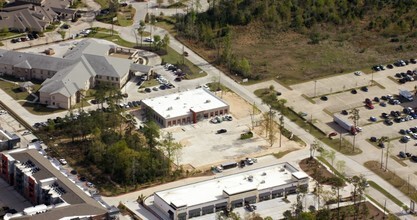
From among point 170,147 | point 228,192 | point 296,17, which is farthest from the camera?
point 296,17

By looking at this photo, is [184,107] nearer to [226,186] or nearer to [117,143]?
[117,143]

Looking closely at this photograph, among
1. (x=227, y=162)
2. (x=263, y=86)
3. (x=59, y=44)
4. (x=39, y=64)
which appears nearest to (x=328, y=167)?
(x=227, y=162)

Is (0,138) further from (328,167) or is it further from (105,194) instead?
(328,167)

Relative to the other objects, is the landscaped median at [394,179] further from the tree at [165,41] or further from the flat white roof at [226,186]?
the tree at [165,41]

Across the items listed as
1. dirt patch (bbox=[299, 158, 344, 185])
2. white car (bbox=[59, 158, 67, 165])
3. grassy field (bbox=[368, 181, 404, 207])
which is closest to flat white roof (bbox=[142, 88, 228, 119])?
white car (bbox=[59, 158, 67, 165])

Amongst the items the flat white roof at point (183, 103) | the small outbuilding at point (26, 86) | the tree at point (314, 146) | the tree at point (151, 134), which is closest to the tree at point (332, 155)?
the tree at point (314, 146)

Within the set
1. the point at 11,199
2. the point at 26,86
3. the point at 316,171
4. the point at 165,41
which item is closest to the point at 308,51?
the point at 165,41

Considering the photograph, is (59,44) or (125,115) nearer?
(125,115)
